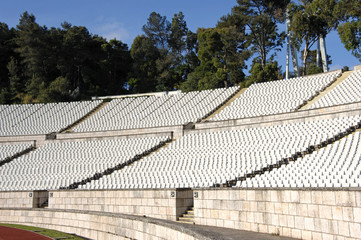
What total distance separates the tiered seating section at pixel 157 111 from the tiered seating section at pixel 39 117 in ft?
7.27

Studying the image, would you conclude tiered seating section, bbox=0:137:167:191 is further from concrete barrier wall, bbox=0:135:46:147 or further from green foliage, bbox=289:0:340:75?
green foliage, bbox=289:0:340:75

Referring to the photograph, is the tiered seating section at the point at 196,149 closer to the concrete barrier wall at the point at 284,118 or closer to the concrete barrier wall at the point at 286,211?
the concrete barrier wall at the point at 284,118

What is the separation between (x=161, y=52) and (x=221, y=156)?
45305 millimetres

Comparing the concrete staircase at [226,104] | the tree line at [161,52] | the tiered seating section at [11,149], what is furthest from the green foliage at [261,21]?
the tiered seating section at [11,149]

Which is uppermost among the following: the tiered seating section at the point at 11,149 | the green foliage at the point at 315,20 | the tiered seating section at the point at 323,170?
the green foliage at the point at 315,20

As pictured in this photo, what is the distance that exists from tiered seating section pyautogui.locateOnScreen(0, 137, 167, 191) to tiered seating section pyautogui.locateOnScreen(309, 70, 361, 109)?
32.6 ft

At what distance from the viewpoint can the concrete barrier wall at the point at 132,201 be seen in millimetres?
13094

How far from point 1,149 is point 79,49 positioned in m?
31.0

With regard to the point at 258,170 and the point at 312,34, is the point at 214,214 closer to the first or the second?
the point at 258,170

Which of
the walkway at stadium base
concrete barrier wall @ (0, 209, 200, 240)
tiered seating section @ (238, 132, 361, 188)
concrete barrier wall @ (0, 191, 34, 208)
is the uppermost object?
tiered seating section @ (238, 132, 361, 188)

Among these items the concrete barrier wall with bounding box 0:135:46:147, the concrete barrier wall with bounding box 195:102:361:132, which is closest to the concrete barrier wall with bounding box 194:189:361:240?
the concrete barrier wall with bounding box 195:102:361:132

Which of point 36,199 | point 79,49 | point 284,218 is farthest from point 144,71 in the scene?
point 284,218

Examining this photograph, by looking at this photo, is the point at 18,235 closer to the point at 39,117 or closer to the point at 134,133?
the point at 134,133

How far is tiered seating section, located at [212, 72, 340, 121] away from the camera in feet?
78.2
